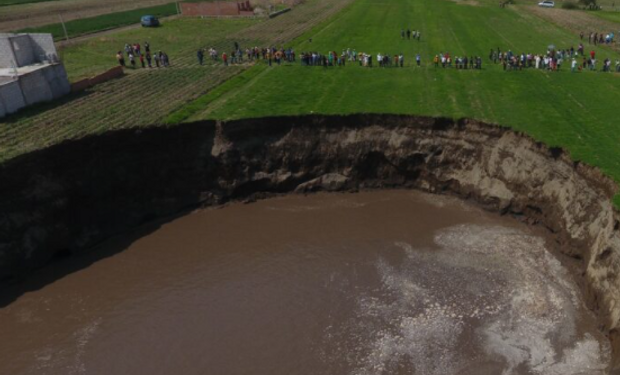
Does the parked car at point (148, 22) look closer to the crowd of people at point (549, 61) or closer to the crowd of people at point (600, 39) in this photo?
the crowd of people at point (549, 61)

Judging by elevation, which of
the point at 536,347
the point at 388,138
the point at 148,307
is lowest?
the point at 536,347

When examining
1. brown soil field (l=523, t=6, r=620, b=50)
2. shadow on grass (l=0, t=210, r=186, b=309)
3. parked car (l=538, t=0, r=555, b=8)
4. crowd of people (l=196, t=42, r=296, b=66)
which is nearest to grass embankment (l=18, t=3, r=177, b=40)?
crowd of people (l=196, t=42, r=296, b=66)

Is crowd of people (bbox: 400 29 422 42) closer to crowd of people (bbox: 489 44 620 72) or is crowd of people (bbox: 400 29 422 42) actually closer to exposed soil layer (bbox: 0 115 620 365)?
crowd of people (bbox: 489 44 620 72)

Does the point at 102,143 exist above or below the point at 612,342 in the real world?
above

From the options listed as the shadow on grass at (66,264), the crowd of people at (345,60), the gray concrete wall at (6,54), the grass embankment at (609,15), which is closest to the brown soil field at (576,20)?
the grass embankment at (609,15)

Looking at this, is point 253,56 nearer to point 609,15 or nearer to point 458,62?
point 458,62

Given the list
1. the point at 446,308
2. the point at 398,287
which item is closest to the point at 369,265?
the point at 398,287

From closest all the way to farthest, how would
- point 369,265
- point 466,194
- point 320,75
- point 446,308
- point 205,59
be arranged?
point 446,308 → point 369,265 → point 466,194 → point 320,75 → point 205,59

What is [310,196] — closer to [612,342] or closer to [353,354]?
[353,354]
